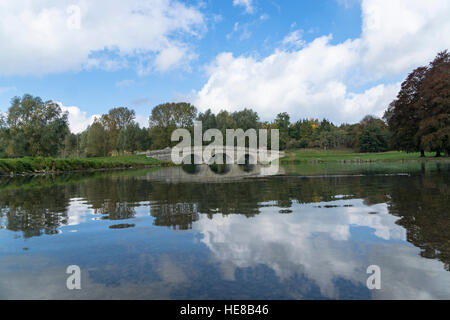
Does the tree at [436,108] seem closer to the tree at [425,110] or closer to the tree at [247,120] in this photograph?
the tree at [425,110]

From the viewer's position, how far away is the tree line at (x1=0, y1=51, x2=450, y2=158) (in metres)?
35.0

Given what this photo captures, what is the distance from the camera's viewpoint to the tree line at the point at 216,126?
115 ft

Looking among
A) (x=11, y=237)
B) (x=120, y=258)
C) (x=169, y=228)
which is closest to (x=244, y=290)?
(x=120, y=258)

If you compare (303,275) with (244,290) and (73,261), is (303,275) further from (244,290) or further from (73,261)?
(73,261)

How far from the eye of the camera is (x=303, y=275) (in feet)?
10.9

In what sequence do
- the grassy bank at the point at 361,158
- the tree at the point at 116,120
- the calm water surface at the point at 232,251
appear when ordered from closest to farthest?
the calm water surface at the point at 232,251
the grassy bank at the point at 361,158
the tree at the point at 116,120

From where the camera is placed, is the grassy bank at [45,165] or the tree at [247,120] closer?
the grassy bank at [45,165]

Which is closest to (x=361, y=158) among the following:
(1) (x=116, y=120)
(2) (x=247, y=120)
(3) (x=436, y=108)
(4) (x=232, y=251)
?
(3) (x=436, y=108)

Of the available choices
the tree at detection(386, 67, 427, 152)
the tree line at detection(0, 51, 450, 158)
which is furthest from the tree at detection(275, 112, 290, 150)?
the tree at detection(386, 67, 427, 152)

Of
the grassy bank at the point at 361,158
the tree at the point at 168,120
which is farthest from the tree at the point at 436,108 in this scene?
the tree at the point at 168,120

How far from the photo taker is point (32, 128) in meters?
49.2

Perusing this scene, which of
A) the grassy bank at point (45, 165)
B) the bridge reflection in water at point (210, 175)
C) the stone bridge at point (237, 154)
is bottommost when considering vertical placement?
the bridge reflection in water at point (210, 175)

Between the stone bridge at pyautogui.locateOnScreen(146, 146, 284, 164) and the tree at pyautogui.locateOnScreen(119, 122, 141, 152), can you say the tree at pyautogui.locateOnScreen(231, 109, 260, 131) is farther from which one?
the tree at pyautogui.locateOnScreen(119, 122, 141, 152)
